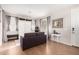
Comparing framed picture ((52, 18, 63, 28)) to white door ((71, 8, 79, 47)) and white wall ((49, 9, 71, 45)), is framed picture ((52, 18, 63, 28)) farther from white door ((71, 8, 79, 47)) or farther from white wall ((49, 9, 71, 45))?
white door ((71, 8, 79, 47))

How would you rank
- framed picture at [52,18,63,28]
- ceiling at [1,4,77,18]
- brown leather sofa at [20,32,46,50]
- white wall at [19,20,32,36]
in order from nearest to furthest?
ceiling at [1,4,77,18], white wall at [19,20,32,36], framed picture at [52,18,63,28], brown leather sofa at [20,32,46,50]

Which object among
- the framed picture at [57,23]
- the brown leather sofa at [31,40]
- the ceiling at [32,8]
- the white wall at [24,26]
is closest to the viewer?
the ceiling at [32,8]

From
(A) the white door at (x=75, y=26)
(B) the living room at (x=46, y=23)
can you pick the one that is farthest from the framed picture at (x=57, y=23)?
(A) the white door at (x=75, y=26)

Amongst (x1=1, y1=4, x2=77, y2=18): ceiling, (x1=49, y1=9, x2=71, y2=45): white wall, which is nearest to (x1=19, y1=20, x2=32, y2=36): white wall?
(x1=1, y1=4, x2=77, y2=18): ceiling

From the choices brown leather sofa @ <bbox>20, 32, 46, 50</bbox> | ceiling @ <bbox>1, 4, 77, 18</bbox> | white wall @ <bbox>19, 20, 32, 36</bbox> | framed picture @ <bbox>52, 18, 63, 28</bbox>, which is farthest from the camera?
brown leather sofa @ <bbox>20, 32, 46, 50</bbox>

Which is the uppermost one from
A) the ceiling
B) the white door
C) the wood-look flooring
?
the ceiling

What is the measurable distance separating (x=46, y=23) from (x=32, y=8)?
63 cm

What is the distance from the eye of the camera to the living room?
1.74 meters

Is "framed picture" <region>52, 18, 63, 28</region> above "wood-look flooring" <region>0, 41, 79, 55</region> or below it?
above

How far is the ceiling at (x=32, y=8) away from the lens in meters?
1.69

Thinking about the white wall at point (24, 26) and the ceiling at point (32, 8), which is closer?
the ceiling at point (32, 8)

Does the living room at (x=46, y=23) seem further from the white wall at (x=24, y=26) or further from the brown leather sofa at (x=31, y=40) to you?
the brown leather sofa at (x=31, y=40)

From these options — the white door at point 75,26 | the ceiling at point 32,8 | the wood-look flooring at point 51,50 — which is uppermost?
the ceiling at point 32,8
